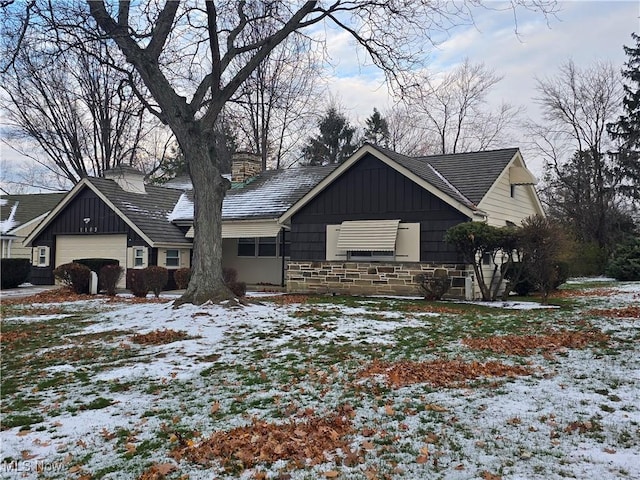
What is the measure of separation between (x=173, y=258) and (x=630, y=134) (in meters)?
28.7

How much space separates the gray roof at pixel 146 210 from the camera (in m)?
20.8

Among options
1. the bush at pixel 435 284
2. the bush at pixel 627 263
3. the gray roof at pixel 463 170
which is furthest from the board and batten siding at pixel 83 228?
the bush at pixel 627 263

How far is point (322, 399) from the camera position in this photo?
537cm

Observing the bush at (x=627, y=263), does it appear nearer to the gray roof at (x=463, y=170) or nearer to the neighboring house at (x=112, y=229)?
the gray roof at (x=463, y=170)

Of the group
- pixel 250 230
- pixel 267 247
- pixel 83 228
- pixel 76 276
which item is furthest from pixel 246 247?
pixel 76 276

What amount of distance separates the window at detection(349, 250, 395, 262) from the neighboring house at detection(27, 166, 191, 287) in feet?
27.1

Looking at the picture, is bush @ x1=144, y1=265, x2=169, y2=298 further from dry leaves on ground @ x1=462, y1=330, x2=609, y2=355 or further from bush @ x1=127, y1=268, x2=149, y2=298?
dry leaves on ground @ x1=462, y1=330, x2=609, y2=355

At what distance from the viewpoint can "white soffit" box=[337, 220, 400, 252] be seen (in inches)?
620

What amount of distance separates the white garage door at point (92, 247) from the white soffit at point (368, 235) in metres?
9.88

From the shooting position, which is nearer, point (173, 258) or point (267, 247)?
point (173, 258)

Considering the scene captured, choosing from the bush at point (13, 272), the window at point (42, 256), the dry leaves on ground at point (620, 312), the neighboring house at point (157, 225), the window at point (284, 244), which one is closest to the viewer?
the dry leaves on ground at point (620, 312)

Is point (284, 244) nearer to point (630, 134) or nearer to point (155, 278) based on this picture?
point (155, 278)

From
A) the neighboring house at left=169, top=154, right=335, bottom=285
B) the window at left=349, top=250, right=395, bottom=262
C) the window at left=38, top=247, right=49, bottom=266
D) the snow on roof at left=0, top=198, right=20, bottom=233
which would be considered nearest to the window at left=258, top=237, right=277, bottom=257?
the neighboring house at left=169, top=154, right=335, bottom=285

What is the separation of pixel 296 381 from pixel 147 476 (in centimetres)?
249
